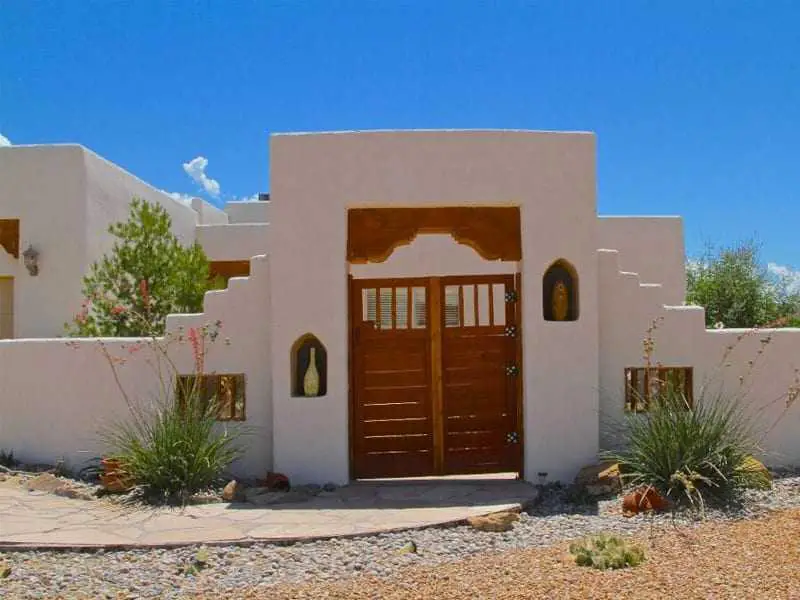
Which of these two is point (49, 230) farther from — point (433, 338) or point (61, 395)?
point (433, 338)

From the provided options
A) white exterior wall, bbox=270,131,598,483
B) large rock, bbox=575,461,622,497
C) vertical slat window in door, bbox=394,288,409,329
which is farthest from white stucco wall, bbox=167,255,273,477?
large rock, bbox=575,461,622,497

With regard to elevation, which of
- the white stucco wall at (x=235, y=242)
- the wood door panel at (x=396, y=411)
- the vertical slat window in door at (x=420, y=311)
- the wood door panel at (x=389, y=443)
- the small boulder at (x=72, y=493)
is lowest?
the small boulder at (x=72, y=493)

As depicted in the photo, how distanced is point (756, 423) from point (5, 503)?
7.38 m

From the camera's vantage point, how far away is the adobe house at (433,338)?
7.38 m

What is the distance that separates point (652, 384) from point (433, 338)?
2384mm

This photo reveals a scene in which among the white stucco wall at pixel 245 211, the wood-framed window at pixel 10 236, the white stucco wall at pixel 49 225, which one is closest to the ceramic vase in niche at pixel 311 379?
the white stucco wall at pixel 49 225

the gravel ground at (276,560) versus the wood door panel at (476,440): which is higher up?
the wood door panel at (476,440)

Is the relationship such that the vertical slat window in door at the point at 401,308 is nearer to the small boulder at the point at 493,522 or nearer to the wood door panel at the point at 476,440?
the wood door panel at the point at 476,440

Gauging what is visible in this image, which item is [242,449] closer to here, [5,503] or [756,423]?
[5,503]

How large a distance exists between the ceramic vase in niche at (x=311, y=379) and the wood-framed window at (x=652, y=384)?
3177mm

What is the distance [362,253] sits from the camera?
7590 millimetres

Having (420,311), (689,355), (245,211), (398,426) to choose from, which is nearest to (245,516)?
(398,426)

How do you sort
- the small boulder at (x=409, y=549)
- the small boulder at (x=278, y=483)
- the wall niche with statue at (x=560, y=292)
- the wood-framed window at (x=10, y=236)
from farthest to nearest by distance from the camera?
the wood-framed window at (x=10, y=236) < the wall niche with statue at (x=560, y=292) < the small boulder at (x=278, y=483) < the small boulder at (x=409, y=549)

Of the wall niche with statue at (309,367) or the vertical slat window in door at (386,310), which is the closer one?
the wall niche with statue at (309,367)
